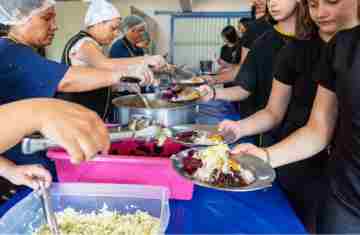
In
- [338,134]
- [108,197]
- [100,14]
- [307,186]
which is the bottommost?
[307,186]

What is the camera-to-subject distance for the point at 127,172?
0.82 meters

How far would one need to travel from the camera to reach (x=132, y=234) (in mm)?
680

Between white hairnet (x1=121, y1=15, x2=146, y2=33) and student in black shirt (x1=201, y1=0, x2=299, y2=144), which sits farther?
white hairnet (x1=121, y1=15, x2=146, y2=33)

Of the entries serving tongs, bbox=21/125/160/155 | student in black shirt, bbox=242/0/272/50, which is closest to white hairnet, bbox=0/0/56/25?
serving tongs, bbox=21/125/160/155

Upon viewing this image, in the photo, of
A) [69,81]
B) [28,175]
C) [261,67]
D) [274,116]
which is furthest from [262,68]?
[28,175]

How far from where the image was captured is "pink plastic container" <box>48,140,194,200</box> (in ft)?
2.62

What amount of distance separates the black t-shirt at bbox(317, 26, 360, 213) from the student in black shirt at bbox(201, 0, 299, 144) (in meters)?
0.71

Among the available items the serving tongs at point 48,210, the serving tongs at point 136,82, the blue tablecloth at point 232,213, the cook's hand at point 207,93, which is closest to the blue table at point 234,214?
the blue tablecloth at point 232,213

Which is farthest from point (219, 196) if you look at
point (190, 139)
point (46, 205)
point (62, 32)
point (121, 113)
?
point (62, 32)

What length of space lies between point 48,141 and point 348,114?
640 millimetres

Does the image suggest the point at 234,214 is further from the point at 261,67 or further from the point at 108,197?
the point at 261,67

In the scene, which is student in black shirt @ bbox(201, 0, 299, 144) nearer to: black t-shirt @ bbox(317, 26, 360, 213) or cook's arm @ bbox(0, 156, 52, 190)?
black t-shirt @ bbox(317, 26, 360, 213)

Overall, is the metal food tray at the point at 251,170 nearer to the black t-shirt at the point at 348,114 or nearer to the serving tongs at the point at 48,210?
the black t-shirt at the point at 348,114

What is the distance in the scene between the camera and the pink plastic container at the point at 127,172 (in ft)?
2.62
